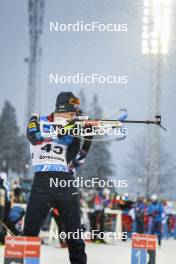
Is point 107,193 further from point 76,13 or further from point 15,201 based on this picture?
point 76,13

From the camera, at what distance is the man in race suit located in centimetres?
556

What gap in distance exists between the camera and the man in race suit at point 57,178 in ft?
18.2

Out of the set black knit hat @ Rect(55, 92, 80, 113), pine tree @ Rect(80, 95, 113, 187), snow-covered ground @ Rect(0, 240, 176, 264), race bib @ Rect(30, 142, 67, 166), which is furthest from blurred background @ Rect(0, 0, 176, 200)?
snow-covered ground @ Rect(0, 240, 176, 264)

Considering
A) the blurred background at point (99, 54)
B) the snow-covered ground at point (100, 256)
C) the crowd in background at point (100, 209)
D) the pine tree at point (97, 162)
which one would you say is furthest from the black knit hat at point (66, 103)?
the crowd in background at point (100, 209)

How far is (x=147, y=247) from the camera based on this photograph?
5961mm

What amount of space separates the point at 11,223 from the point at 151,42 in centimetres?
421

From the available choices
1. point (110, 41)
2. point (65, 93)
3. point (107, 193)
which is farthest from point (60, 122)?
point (107, 193)

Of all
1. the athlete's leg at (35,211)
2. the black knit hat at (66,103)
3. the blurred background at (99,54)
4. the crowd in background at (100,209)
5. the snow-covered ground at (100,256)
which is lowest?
the snow-covered ground at (100,256)

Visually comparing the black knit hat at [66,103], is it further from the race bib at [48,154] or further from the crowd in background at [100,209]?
the crowd in background at [100,209]

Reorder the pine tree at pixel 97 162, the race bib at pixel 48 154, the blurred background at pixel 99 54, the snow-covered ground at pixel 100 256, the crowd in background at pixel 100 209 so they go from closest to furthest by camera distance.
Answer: the race bib at pixel 48 154 → the blurred background at pixel 99 54 → the snow-covered ground at pixel 100 256 → the pine tree at pixel 97 162 → the crowd in background at pixel 100 209

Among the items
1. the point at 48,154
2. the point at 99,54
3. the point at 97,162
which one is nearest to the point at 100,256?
the point at 99,54

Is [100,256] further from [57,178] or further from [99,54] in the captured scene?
[57,178]

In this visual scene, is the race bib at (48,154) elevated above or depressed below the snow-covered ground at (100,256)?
above

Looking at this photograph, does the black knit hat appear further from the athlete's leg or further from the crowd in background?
the crowd in background
